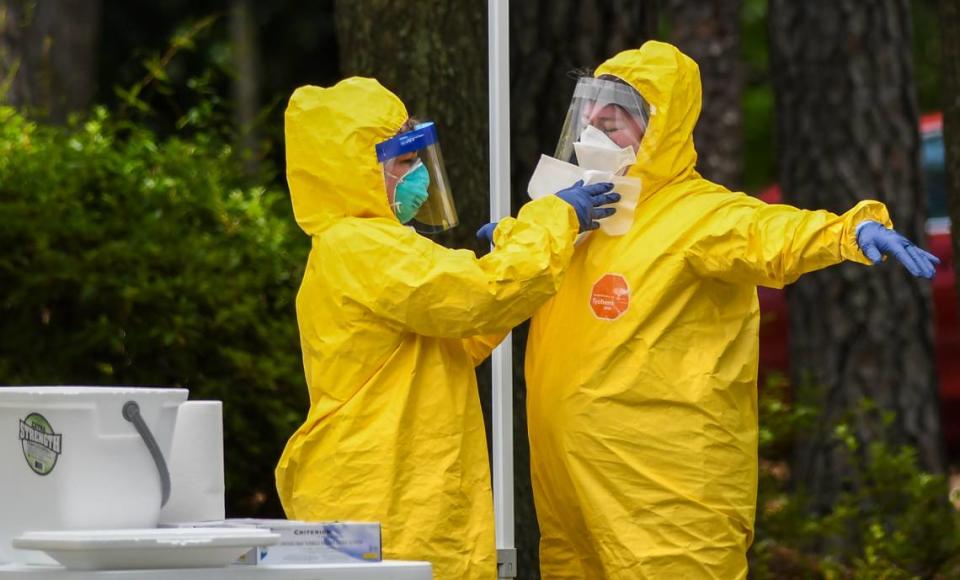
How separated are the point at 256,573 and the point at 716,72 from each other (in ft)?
26.4

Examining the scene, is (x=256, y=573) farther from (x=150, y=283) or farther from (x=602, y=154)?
(x=150, y=283)

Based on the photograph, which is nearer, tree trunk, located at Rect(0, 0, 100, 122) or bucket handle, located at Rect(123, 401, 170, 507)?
bucket handle, located at Rect(123, 401, 170, 507)

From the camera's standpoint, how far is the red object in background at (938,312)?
31.5ft

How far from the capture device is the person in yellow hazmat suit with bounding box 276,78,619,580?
4.52 meters

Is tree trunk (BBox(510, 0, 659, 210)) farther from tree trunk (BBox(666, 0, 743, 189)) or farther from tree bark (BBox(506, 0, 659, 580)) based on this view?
tree trunk (BBox(666, 0, 743, 189))

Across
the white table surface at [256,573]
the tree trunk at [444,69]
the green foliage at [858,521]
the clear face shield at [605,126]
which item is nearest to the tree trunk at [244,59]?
the green foliage at [858,521]

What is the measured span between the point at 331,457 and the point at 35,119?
184 inches

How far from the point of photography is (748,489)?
4.95 meters

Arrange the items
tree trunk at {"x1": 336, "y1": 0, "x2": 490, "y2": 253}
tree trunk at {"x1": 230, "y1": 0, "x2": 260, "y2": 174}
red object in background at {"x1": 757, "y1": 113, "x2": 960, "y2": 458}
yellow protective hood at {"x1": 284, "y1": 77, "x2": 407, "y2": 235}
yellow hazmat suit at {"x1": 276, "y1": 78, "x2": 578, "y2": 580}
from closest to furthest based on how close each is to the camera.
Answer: yellow hazmat suit at {"x1": 276, "y1": 78, "x2": 578, "y2": 580} → yellow protective hood at {"x1": 284, "y1": 77, "x2": 407, "y2": 235} → tree trunk at {"x1": 336, "y1": 0, "x2": 490, "y2": 253} → red object in background at {"x1": 757, "y1": 113, "x2": 960, "y2": 458} → tree trunk at {"x1": 230, "y1": 0, "x2": 260, "y2": 174}

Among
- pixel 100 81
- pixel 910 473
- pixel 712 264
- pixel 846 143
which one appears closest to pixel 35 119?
pixel 846 143

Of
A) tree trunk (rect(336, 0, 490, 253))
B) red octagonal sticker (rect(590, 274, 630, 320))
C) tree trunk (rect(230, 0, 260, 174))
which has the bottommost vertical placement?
red octagonal sticker (rect(590, 274, 630, 320))

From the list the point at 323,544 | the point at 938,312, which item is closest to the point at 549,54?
the point at 323,544

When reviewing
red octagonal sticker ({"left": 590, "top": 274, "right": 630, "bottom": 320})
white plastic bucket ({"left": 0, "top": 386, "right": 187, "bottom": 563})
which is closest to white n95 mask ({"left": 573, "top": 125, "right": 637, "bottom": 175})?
red octagonal sticker ({"left": 590, "top": 274, "right": 630, "bottom": 320})

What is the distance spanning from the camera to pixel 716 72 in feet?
37.1
